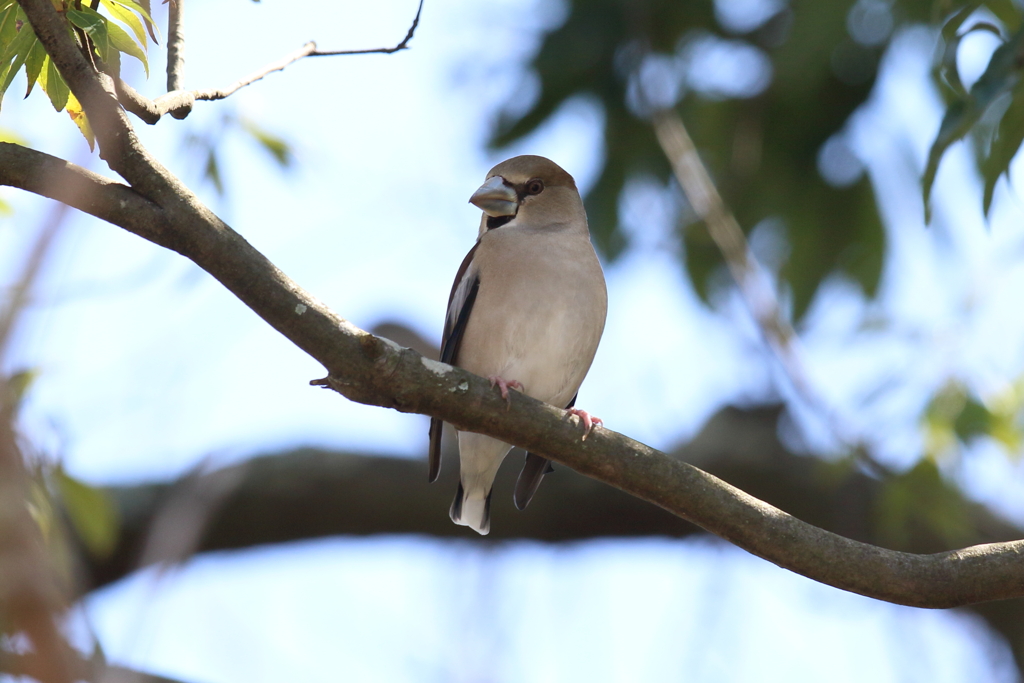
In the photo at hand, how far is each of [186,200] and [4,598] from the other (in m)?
1.91

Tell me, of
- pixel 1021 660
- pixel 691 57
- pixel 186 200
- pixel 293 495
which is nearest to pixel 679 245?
pixel 691 57

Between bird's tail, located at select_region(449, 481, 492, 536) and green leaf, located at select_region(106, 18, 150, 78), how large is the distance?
2753 millimetres

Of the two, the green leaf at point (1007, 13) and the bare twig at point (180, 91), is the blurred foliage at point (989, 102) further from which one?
the bare twig at point (180, 91)

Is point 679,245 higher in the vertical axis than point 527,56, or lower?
lower

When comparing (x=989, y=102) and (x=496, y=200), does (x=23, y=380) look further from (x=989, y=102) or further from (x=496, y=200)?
(x=989, y=102)

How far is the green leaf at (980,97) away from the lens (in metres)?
2.92

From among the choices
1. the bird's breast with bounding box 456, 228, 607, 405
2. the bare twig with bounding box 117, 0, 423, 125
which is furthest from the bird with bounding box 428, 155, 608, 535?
the bare twig with bounding box 117, 0, 423, 125

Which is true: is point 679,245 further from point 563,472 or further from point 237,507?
point 237,507

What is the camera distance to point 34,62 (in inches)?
100

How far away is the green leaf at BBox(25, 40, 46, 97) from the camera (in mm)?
2529

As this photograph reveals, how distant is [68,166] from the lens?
238 centimetres

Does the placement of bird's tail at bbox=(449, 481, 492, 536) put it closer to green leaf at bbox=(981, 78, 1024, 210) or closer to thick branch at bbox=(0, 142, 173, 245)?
thick branch at bbox=(0, 142, 173, 245)

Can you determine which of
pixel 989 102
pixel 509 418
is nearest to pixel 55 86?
pixel 509 418

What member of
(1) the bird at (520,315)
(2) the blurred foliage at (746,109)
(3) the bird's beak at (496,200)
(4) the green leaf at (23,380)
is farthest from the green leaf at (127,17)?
(2) the blurred foliage at (746,109)
